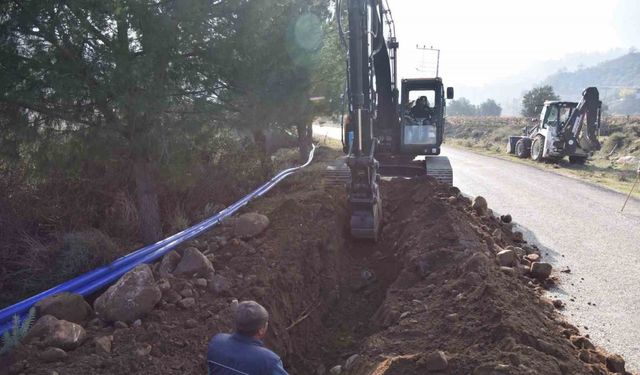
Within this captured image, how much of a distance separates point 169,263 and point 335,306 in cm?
216

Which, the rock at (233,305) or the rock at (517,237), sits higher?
the rock at (233,305)

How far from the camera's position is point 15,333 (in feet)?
12.9

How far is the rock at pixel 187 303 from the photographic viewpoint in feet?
15.6

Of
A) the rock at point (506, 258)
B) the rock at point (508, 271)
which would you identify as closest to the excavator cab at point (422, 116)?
the rock at point (506, 258)

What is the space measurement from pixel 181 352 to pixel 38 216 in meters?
4.26

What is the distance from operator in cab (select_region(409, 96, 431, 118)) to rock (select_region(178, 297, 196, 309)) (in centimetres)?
917

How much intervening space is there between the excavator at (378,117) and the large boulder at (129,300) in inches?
135

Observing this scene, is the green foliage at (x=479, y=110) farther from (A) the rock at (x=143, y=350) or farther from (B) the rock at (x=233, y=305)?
(A) the rock at (x=143, y=350)

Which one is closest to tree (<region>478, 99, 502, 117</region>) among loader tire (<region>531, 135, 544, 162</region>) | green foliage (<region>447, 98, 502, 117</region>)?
green foliage (<region>447, 98, 502, 117</region>)

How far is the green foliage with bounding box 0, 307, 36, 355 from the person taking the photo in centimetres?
385

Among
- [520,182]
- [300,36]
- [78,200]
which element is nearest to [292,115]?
[300,36]

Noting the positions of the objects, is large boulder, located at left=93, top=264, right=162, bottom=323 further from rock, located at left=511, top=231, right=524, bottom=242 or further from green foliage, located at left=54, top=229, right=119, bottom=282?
rock, located at left=511, top=231, right=524, bottom=242

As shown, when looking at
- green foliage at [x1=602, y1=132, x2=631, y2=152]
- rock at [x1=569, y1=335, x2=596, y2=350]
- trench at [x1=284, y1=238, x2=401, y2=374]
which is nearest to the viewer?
rock at [x1=569, y1=335, x2=596, y2=350]

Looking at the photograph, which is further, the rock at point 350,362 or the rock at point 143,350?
the rock at point 350,362
